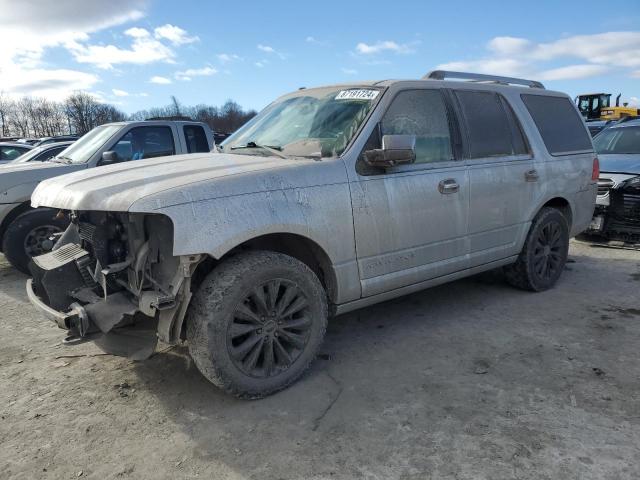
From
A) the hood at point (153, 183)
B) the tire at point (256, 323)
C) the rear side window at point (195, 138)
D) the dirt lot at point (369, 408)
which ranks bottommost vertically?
the dirt lot at point (369, 408)

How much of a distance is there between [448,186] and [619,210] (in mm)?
4360

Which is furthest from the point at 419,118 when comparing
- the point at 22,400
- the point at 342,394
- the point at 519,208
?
the point at 22,400

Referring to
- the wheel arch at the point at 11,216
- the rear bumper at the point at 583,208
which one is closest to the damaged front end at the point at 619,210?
the rear bumper at the point at 583,208

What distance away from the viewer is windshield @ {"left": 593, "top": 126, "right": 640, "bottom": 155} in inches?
307

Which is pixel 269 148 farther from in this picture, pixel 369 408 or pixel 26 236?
pixel 26 236

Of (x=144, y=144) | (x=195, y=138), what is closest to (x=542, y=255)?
(x=195, y=138)

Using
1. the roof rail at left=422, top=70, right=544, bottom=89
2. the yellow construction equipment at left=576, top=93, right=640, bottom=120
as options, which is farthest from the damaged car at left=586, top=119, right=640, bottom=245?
the yellow construction equipment at left=576, top=93, right=640, bottom=120

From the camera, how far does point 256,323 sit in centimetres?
297

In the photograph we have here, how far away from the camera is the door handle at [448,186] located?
3.76m

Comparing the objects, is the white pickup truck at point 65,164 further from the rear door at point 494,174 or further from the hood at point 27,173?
the rear door at point 494,174

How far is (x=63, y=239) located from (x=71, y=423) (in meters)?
1.35

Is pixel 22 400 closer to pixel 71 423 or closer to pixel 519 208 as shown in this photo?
pixel 71 423

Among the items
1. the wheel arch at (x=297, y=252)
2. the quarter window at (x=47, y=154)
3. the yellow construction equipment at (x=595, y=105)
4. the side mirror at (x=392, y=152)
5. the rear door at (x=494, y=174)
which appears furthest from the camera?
the yellow construction equipment at (x=595, y=105)

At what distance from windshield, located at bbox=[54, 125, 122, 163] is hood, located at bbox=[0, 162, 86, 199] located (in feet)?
1.01
